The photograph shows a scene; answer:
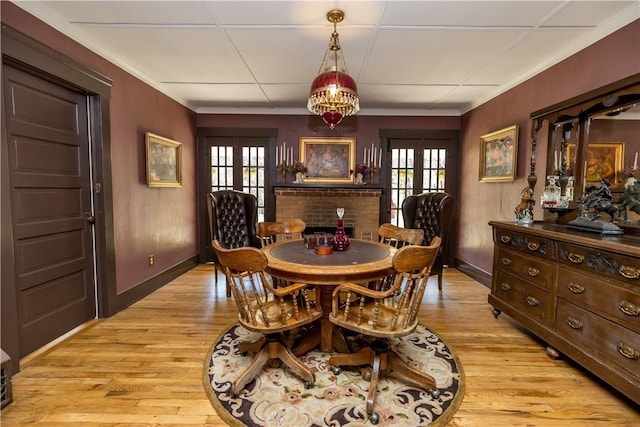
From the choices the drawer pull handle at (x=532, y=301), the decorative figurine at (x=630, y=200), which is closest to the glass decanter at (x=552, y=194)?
the decorative figurine at (x=630, y=200)

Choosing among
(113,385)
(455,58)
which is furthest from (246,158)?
(113,385)

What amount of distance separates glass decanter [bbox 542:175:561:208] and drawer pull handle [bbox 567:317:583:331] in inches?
39.2

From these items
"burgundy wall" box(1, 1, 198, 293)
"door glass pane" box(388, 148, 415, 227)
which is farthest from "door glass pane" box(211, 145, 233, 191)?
"door glass pane" box(388, 148, 415, 227)

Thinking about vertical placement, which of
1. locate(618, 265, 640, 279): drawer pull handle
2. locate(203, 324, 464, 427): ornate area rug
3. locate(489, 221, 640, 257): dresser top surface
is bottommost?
locate(203, 324, 464, 427): ornate area rug

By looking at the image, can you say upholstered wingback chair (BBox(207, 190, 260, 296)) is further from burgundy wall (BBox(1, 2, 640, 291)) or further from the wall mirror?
the wall mirror

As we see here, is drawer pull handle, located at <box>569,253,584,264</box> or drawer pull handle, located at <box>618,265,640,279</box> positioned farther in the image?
drawer pull handle, located at <box>569,253,584,264</box>

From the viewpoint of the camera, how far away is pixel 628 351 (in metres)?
1.64

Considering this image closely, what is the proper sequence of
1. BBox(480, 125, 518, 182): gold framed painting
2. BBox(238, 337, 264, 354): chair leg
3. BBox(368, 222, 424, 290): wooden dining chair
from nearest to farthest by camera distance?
1. BBox(238, 337, 264, 354): chair leg
2. BBox(368, 222, 424, 290): wooden dining chair
3. BBox(480, 125, 518, 182): gold framed painting

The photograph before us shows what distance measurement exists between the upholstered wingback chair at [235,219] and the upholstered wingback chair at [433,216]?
78.2 inches

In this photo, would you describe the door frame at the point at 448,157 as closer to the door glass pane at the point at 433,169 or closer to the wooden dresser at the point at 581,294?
the door glass pane at the point at 433,169

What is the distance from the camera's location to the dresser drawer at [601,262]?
5.33 feet

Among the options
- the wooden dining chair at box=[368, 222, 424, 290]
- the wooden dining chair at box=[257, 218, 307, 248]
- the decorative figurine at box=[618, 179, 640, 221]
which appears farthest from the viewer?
the wooden dining chair at box=[257, 218, 307, 248]

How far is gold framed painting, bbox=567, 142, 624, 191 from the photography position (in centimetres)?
219

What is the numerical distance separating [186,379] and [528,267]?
2.62 metres
